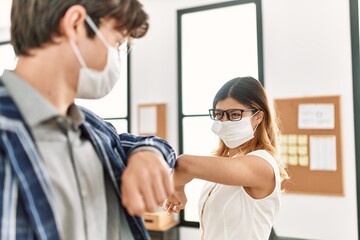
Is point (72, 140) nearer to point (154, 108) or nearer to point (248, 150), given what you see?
point (248, 150)

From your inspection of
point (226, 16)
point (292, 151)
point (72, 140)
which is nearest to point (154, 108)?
point (226, 16)

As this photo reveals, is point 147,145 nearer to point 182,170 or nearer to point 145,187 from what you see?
point 145,187

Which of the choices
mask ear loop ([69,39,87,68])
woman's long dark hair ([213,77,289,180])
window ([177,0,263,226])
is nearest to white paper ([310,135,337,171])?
window ([177,0,263,226])

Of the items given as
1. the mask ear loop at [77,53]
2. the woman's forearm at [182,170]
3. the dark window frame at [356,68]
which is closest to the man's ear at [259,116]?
the woman's forearm at [182,170]

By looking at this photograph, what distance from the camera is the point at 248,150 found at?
4.88 ft

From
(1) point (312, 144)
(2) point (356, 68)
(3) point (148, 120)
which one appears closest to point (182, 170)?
(1) point (312, 144)

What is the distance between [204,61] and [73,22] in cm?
275

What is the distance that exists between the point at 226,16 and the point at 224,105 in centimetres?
201

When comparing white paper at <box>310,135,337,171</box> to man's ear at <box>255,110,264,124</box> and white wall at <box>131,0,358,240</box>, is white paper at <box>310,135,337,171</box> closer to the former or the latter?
white wall at <box>131,0,358,240</box>

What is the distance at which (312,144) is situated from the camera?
265cm

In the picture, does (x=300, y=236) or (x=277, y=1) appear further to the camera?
(x=277, y=1)

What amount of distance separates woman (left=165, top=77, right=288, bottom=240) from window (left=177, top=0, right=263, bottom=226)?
5.19ft

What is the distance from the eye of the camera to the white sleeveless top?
1260 mm

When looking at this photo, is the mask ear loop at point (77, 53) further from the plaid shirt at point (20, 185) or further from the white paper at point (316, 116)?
the white paper at point (316, 116)
